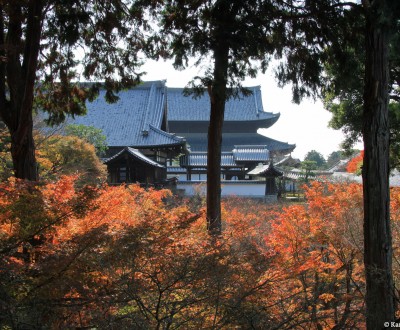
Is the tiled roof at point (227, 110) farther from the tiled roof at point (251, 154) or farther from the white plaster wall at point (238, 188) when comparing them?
the white plaster wall at point (238, 188)

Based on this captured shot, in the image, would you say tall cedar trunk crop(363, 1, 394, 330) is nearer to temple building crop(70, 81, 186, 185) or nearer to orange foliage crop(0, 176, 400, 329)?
orange foliage crop(0, 176, 400, 329)

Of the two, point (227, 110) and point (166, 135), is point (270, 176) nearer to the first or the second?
point (166, 135)

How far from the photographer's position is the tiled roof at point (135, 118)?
25.4 metres

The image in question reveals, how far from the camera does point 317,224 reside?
6535 mm

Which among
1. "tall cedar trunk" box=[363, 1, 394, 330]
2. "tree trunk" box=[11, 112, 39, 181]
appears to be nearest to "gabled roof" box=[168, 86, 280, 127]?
"tree trunk" box=[11, 112, 39, 181]

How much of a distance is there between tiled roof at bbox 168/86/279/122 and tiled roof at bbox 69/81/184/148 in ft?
39.1

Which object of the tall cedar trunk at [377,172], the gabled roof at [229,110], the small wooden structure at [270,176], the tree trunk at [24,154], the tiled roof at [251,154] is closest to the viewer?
the tall cedar trunk at [377,172]

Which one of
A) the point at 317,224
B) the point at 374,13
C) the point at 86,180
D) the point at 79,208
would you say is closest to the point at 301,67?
the point at 374,13

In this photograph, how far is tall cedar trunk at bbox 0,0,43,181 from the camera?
5766mm

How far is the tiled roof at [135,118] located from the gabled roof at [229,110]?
11941 millimetres

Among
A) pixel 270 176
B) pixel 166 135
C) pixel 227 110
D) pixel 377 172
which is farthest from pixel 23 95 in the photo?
pixel 227 110

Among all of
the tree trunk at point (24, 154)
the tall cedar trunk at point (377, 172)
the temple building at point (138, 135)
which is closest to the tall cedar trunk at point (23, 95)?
the tree trunk at point (24, 154)

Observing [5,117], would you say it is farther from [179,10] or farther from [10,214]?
[179,10]

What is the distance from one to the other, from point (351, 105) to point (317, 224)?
536 cm
